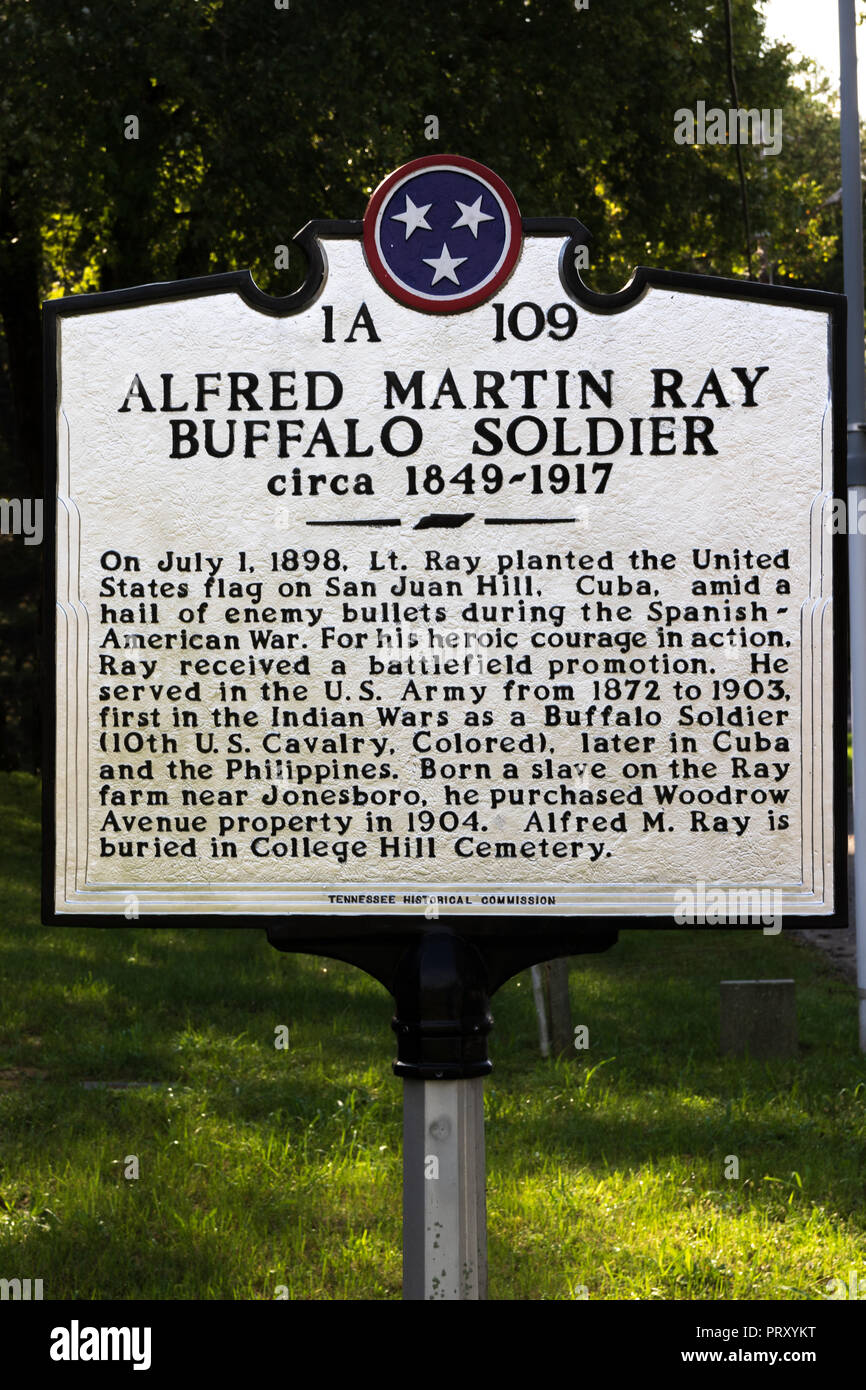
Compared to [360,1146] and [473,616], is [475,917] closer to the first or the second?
[473,616]

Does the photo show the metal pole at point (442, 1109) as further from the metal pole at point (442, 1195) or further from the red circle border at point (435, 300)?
the red circle border at point (435, 300)

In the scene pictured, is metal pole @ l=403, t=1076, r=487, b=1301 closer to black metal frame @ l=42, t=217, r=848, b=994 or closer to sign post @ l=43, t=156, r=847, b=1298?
sign post @ l=43, t=156, r=847, b=1298

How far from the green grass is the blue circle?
2977 millimetres

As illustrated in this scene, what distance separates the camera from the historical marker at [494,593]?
342 cm

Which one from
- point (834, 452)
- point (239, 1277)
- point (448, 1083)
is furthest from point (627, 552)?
point (239, 1277)

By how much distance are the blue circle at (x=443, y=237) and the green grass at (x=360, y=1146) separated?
2.98m

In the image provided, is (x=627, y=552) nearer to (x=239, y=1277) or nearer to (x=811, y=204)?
(x=239, y=1277)

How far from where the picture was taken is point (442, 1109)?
346 cm

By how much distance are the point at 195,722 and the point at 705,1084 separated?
4.13 m

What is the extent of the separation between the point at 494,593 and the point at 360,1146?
303 cm

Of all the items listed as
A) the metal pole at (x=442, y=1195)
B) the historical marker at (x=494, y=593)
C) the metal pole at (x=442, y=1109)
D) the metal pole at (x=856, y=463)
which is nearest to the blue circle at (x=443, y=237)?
the historical marker at (x=494, y=593)

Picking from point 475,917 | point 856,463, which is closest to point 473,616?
point 475,917

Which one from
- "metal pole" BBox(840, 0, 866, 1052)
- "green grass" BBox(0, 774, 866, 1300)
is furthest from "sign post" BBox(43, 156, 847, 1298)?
"metal pole" BBox(840, 0, 866, 1052)

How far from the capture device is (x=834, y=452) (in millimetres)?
3439
